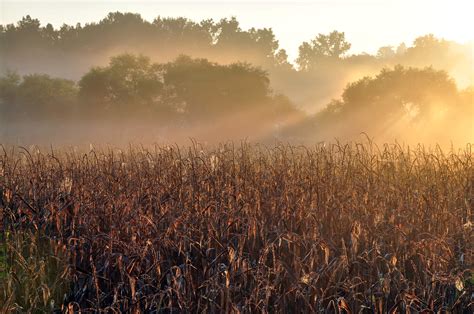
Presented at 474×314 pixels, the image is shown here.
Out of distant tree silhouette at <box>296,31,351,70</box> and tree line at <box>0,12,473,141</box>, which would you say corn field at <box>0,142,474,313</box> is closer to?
tree line at <box>0,12,473,141</box>

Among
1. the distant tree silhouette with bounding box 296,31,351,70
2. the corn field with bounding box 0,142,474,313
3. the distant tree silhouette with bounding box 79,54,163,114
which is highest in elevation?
the distant tree silhouette with bounding box 296,31,351,70

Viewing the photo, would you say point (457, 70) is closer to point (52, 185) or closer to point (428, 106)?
point (428, 106)

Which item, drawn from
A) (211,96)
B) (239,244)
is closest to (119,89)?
(211,96)

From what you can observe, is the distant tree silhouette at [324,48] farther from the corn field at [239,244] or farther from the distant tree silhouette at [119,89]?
the corn field at [239,244]

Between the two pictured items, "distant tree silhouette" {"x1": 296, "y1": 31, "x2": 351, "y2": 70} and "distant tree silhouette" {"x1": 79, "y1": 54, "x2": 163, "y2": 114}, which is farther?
"distant tree silhouette" {"x1": 296, "y1": 31, "x2": 351, "y2": 70}

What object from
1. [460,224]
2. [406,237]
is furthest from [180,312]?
[460,224]

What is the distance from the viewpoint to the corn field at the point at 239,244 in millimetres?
4902

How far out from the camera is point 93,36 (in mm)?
91312

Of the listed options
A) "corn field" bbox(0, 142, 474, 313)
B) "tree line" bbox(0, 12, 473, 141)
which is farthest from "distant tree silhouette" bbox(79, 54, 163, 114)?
"corn field" bbox(0, 142, 474, 313)

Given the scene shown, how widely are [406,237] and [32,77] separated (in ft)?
123

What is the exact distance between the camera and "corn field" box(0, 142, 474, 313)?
16.1 feet

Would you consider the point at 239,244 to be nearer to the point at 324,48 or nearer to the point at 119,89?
the point at 119,89

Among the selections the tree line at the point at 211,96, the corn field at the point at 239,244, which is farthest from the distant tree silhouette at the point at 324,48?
the corn field at the point at 239,244

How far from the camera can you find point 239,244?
214 inches
